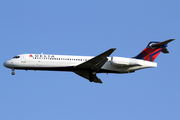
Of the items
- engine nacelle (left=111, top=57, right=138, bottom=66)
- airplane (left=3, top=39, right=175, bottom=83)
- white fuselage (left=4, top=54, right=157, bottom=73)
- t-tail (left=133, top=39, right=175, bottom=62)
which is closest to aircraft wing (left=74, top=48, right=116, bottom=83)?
airplane (left=3, top=39, right=175, bottom=83)

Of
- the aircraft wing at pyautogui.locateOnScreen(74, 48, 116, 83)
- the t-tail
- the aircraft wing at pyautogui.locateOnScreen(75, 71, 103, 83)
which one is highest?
the t-tail

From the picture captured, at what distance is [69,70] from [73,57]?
1633mm

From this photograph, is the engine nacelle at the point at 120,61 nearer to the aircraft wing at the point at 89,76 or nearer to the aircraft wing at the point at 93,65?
the aircraft wing at the point at 93,65

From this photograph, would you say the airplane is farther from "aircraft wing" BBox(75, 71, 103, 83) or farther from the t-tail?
"aircraft wing" BBox(75, 71, 103, 83)

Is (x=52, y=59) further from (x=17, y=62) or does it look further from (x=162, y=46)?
(x=162, y=46)

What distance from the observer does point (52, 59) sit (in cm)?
3466

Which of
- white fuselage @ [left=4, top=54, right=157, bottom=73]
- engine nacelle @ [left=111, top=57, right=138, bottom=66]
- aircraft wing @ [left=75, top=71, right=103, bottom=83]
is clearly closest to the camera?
engine nacelle @ [left=111, top=57, right=138, bottom=66]

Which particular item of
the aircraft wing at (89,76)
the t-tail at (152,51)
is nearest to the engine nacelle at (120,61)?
the t-tail at (152,51)

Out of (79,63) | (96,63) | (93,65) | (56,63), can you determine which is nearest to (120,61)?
(96,63)

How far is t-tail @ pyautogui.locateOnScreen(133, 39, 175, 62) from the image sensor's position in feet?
119

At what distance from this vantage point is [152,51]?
1439 inches

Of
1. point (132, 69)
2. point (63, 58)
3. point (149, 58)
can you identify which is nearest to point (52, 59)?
point (63, 58)

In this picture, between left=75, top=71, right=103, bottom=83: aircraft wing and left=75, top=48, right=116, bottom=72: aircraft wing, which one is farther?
left=75, top=71, right=103, bottom=83: aircraft wing

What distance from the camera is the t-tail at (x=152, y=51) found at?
36.3 meters
